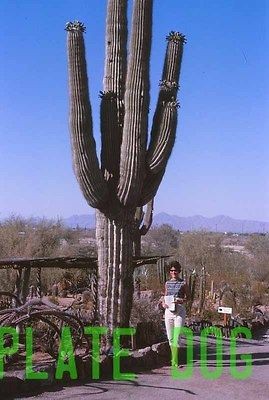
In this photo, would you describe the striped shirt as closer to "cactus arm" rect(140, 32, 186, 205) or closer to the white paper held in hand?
the white paper held in hand

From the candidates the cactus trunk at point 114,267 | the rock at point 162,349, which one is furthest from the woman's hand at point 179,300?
the cactus trunk at point 114,267

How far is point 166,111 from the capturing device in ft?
33.8

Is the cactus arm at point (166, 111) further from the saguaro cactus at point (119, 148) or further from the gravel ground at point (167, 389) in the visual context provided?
the gravel ground at point (167, 389)

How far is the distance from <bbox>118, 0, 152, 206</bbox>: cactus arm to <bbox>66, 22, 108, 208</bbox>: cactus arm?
0.42 metres

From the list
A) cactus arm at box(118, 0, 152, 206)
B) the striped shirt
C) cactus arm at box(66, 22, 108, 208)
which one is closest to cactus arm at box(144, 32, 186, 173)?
cactus arm at box(118, 0, 152, 206)

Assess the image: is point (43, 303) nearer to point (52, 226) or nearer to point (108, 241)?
point (108, 241)

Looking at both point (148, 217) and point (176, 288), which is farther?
point (148, 217)

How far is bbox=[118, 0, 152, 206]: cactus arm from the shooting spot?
9.88 meters

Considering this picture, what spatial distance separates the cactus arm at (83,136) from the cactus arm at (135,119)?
420mm

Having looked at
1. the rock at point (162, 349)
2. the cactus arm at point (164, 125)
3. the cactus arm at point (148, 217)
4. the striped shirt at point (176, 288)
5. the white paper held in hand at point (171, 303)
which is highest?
the cactus arm at point (164, 125)

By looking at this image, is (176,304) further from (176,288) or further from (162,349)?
(162,349)

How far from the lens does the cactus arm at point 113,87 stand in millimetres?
10234

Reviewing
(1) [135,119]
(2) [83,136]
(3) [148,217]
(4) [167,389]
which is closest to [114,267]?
(2) [83,136]

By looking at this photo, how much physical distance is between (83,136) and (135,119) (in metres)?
0.94
